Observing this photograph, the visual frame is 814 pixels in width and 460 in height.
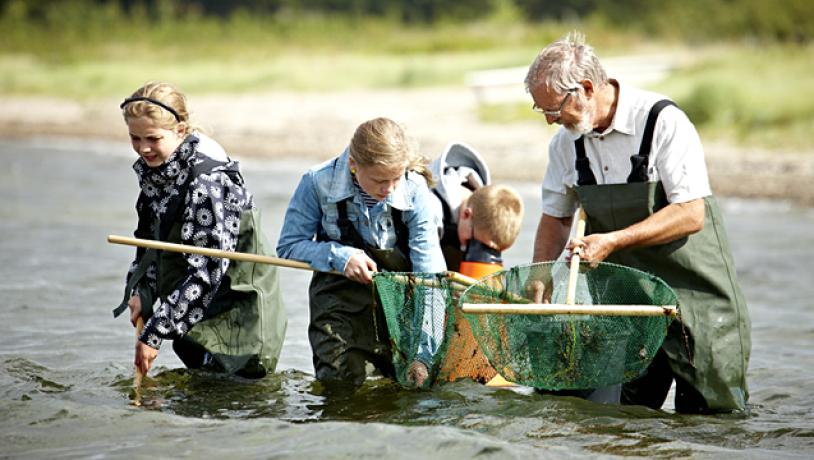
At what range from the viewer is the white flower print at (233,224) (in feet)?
16.6

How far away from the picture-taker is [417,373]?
5.12 meters

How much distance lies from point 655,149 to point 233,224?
179cm

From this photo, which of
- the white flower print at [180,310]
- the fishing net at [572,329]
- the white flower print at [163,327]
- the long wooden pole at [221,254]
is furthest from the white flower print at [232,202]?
the fishing net at [572,329]

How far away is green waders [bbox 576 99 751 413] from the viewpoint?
472 cm

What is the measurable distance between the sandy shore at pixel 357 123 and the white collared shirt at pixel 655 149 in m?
8.65

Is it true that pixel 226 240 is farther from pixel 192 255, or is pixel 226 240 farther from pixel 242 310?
pixel 242 310

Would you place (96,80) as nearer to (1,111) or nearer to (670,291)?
(1,111)

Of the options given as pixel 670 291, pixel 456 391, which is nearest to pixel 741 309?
pixel 670 291

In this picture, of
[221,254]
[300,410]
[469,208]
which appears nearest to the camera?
[221,254]

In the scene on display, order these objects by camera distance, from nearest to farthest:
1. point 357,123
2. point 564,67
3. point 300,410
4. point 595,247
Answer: point 564,67 → point 595,247 → point 300,410 → point 357,123

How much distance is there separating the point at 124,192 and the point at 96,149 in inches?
197

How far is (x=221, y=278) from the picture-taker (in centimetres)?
514

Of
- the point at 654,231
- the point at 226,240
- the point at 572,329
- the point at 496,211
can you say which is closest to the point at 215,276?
the point at 226,240

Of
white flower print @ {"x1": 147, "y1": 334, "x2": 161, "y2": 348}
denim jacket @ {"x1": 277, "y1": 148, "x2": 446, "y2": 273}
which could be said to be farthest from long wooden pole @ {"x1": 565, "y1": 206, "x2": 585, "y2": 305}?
white flower print @ {"x1": 147, "y1": 334, "x2": 161, "y2": 348}
